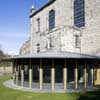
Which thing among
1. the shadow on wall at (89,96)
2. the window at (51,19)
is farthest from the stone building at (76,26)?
the shadow on wall at (89,96)

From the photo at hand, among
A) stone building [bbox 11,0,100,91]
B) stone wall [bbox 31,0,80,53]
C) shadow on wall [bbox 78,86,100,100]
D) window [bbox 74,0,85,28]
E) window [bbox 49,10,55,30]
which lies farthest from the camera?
window [bbox 49,10,55,30]

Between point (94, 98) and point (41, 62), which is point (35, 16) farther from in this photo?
point (94, 98)

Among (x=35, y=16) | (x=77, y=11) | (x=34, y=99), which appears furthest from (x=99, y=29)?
(x=35, y=16)

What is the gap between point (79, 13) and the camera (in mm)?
21438

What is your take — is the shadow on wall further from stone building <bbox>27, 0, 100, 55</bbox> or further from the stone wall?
the stone wall

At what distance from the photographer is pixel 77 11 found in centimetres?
2180

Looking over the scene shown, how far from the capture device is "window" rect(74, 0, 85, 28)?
2087 centimetres

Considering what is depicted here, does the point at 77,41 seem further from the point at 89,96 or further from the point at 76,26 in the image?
the point at 89,96

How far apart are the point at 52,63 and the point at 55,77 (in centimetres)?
183

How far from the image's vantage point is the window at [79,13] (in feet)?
68.5

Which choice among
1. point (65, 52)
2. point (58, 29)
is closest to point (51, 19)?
point (58, 29)

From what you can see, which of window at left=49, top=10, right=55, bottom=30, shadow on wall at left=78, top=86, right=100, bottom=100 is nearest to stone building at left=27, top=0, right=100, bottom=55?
window at left=49, top=10, right=55, bottom=30

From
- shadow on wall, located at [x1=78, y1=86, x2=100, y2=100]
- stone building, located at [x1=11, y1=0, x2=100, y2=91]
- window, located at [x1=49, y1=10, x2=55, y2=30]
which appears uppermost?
window, located at [x1=49, y1=10, x2=55, y2=30]

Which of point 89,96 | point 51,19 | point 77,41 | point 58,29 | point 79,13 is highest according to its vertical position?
point 51,19
